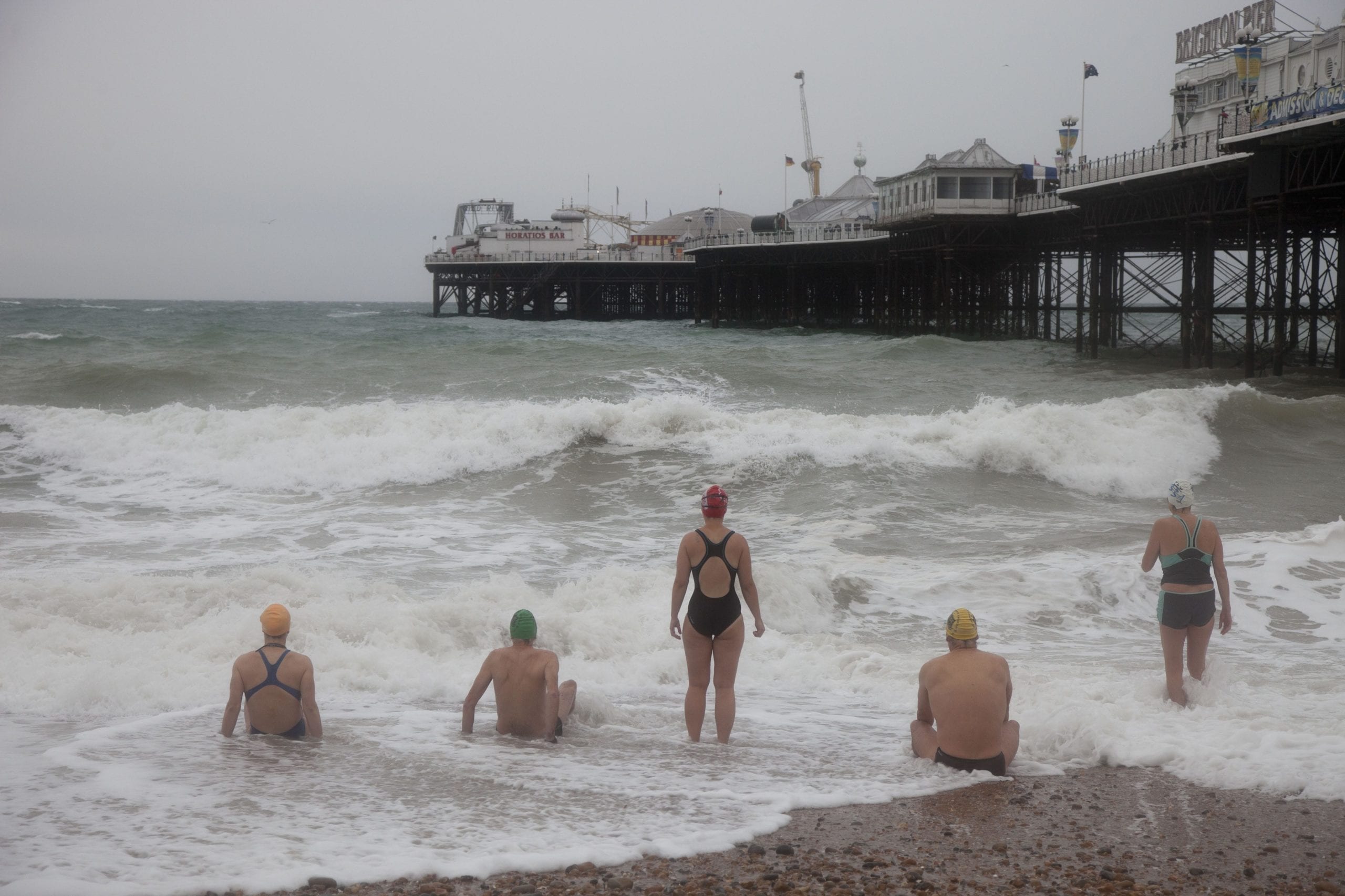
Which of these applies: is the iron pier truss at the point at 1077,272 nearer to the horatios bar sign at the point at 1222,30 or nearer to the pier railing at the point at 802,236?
the pier railing at the point at 802,236

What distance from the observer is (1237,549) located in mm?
10516

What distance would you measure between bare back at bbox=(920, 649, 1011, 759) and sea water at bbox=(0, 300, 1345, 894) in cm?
18

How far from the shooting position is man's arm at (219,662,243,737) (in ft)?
17.9

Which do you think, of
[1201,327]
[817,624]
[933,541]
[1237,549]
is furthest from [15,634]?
[1201,327]

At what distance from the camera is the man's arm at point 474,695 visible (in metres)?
5.70

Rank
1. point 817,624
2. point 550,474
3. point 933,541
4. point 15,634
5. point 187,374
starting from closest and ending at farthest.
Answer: point 15,634 → point 817,624 → point 933,541 → point 550,474 → point 187,374

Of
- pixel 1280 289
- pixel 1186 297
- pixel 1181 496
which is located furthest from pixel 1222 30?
pixel 1181 496

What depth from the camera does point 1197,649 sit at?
653cm

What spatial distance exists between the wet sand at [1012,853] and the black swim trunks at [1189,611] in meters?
1.74

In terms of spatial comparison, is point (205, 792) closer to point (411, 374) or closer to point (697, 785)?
point (697, 785)

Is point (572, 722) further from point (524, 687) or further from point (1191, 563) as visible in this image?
point (1191, 563)

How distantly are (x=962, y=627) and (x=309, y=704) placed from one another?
10.7ft

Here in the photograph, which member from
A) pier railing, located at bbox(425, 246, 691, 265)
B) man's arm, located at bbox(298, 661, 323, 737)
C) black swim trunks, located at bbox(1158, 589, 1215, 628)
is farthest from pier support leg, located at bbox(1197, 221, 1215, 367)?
pier railing, located at bbox(425, 246, 691, 265)

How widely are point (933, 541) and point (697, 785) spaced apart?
7.24m
